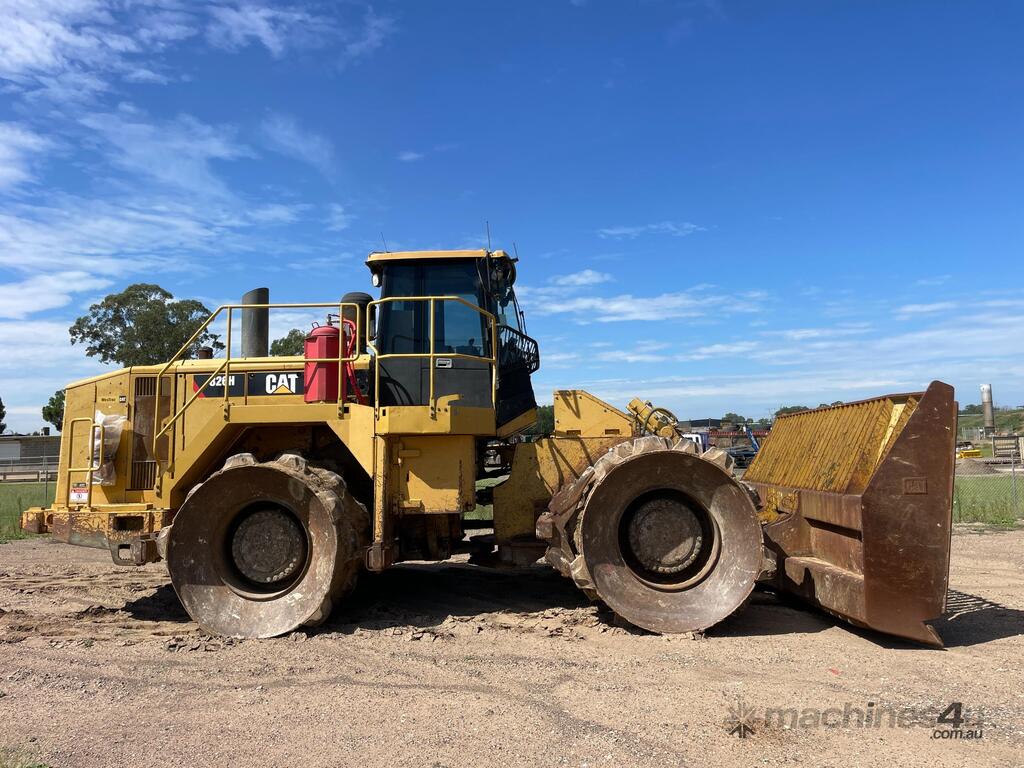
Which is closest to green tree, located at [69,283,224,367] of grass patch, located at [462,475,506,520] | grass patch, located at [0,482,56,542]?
grass patch, located at [0,482,56,542]

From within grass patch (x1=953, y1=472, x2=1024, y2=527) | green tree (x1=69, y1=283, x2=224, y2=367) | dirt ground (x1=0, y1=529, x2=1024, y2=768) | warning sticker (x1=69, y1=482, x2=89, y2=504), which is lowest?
dirt ground (x1=0, y1=529, x2=1024, y2=768)

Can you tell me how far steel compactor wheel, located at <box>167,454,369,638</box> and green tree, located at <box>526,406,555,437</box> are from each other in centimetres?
216

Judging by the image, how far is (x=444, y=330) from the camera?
7098 mm

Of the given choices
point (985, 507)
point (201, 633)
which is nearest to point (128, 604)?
point (201, 633)

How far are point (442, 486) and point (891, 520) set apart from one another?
3.73m

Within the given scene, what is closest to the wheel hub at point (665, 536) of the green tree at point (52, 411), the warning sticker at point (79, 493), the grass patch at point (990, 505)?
the warning sticker at point (79, 493)

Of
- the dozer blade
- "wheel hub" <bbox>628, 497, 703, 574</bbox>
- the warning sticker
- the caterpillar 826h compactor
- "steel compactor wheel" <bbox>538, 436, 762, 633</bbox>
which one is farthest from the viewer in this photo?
the warning sticker

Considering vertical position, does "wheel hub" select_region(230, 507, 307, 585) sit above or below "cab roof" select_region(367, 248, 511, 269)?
below

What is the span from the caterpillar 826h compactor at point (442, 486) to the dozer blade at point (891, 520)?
2cm

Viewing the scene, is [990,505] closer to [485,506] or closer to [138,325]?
[485,506]

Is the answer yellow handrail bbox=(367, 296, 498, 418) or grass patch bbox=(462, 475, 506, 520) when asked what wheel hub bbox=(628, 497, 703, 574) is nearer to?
grass patch bbox=(462, 475, 506, 520)

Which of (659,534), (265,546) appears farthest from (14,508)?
(659,534)

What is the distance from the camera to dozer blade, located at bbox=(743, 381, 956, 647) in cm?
527

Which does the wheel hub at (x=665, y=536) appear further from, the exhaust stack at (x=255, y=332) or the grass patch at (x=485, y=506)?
the exhaust stack at (x=255, y=332)
